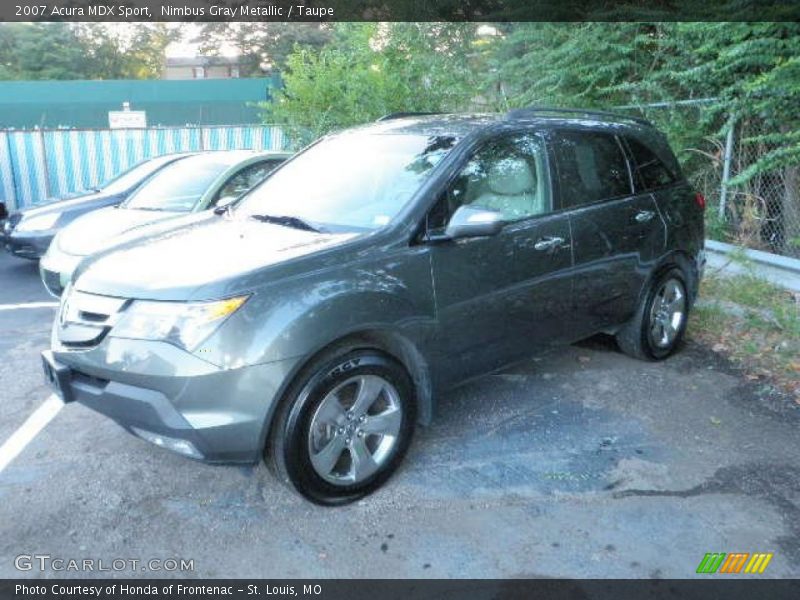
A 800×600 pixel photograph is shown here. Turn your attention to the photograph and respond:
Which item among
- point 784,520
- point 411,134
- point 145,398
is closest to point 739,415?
point 784,520

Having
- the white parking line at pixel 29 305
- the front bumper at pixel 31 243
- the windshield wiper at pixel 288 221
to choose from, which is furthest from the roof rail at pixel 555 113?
the front bumper at pixel 31 243

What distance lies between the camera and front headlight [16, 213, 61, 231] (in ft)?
27.5

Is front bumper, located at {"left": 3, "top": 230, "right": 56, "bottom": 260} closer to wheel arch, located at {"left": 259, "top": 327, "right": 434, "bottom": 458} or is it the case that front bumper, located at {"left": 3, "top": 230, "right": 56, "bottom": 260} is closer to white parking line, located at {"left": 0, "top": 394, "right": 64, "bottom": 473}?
white parking line, located at {"left": 0, "top": 394, "right": 64, "bottom": 473}

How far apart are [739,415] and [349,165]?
2834 mm

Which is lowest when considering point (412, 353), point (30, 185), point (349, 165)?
point (30, 185)

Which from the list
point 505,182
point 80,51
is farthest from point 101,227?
point 80,51

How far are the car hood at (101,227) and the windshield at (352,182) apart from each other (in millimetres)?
2397

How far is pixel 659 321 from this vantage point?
17.2ft

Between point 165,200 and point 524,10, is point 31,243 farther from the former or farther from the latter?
point 524,10

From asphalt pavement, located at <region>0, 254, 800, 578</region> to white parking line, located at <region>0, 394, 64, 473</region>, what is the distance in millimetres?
55

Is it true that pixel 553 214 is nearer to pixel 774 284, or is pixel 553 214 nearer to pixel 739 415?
pixel 739 415

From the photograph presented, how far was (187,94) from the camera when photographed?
22.8m

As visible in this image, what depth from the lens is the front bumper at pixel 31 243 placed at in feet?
27.3
